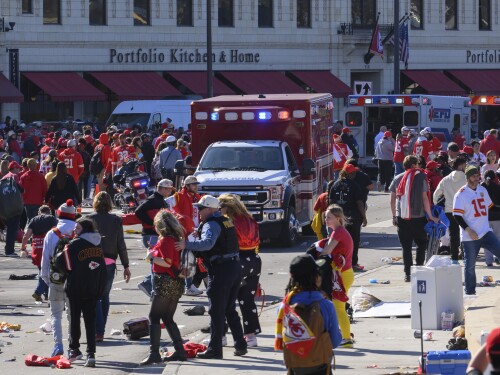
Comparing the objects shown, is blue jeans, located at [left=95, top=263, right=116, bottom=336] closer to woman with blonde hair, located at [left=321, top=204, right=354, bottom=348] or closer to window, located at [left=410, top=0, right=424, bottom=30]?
woman with blonde hair, located at [left=321, top=204, right=354, bottom=348]

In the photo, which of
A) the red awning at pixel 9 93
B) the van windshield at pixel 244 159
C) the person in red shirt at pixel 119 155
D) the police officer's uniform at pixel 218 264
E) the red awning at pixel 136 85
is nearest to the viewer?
the police officer's uniform at pixel 218 264

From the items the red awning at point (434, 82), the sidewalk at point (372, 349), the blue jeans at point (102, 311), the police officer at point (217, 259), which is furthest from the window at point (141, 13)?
the police officer at point (217, 259)

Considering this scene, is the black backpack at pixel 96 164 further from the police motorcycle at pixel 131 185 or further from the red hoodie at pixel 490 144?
the red hoodie at pixel 490 144

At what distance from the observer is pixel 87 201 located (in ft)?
105

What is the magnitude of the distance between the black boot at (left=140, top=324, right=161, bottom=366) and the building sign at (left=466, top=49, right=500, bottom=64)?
54252 millimetres

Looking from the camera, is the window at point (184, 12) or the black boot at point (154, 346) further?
the window at point (184, 12)

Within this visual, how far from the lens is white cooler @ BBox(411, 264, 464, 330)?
14.6 m

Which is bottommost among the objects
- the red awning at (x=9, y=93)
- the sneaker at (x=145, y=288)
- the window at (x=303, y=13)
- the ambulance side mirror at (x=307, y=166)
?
the sneaker at (x=145, y=288)

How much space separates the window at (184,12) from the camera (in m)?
54.5

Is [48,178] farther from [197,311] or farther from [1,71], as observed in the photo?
[1,71]

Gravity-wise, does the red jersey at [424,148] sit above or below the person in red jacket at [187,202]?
above

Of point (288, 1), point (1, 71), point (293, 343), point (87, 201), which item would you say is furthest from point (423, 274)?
point (288, 1)

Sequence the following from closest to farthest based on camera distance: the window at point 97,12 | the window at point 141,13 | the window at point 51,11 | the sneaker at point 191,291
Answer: the sneaker at point 191,291, the window at point 51,11, the window at point 97,12, the window at point 141,13

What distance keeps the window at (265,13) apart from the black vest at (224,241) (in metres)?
44.4
